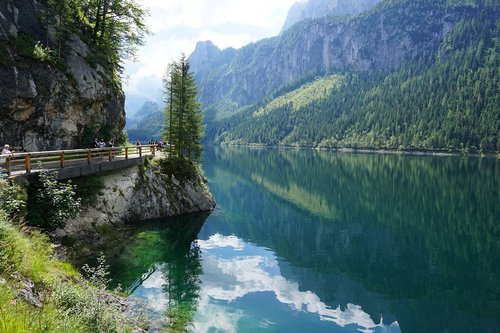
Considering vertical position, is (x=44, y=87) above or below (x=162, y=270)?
above

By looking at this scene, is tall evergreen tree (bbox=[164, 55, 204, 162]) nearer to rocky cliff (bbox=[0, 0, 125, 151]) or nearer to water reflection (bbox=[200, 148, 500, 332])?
rocky cliff (bbox=[0, 0, 125, 151])

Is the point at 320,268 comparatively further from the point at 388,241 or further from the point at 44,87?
the point at 44,87

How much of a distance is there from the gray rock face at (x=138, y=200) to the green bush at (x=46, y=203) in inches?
45.8

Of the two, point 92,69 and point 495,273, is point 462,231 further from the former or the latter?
point 92,69

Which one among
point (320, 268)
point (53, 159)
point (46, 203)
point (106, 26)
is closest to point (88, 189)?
point (53, 159)

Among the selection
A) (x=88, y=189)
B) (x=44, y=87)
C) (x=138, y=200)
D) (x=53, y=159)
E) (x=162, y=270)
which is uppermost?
(x=44, y=87)

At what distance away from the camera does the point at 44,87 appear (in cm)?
3400

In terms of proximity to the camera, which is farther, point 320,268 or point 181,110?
point 181,110

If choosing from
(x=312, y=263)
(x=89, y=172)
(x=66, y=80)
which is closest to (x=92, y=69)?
(x=66, y=80)

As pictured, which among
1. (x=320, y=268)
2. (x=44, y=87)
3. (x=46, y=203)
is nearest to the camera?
(x=46, y=203)

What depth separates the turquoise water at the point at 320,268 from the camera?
20.8 m

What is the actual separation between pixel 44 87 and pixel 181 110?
1994 centimetres

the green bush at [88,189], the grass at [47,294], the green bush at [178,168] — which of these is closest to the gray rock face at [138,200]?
the green bush at [88,189]

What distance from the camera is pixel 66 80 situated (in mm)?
36906
